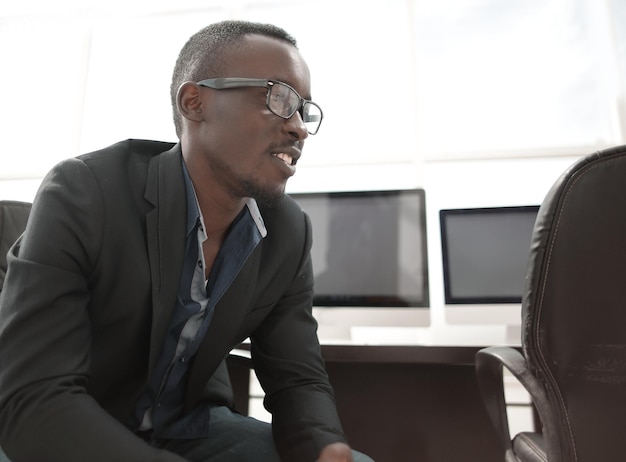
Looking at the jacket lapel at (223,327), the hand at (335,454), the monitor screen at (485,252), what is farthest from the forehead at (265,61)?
the monitor screen at (485,252)

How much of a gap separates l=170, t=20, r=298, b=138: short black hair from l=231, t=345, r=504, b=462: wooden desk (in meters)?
1.09

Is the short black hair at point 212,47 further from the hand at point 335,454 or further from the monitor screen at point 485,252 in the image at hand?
the monitor screen at point 485,252

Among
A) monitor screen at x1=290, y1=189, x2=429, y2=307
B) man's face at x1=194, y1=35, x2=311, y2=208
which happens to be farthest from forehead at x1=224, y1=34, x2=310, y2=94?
monitor screen at x1=290, y1=189, x2=429, y2=307

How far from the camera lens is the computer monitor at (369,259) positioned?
1603 millimetres

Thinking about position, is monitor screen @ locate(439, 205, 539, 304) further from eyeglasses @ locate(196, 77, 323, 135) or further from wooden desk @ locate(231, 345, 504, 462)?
eyeglasses @ locate(196, 77, 323, 135)

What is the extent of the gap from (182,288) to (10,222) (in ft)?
2.79

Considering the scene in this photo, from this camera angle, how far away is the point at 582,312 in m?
0.76

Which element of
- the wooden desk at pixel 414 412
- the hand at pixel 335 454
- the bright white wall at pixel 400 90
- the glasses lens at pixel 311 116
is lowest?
the wooden desk at pixel 414 412

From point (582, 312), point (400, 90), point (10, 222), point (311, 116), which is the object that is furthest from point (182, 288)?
point (400, 90)

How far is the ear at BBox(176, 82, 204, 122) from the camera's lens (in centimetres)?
95

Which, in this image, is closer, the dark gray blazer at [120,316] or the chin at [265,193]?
the dark gray blazer at [120,316]

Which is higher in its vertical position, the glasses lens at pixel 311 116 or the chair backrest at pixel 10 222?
the glasses lens at pixel 311 116

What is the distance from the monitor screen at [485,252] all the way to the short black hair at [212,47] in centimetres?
99

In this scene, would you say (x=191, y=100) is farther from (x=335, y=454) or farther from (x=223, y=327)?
(x=335, y=454)
